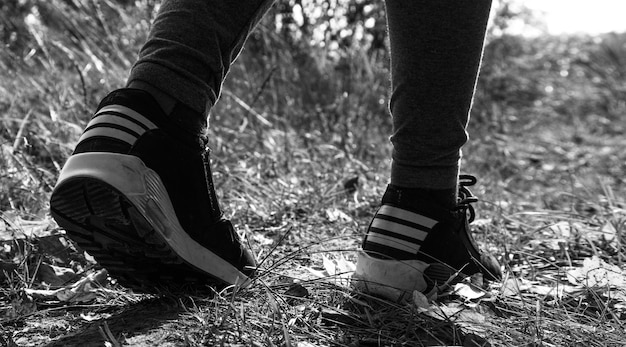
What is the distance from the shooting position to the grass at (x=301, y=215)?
4.75 ft

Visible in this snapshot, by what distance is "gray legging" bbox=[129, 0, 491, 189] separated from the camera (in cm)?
139

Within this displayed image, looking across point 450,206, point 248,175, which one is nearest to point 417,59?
point 450,206

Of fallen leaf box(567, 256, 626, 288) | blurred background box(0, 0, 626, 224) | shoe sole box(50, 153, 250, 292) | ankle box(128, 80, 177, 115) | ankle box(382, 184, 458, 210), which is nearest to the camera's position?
shoe sole box(50, 153, 250, 292)

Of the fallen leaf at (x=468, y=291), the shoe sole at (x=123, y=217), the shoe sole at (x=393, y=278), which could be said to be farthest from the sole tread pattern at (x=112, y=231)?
the fallen leaf at (x=468, y=291)

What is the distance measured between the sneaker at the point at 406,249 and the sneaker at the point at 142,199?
0.32 meters

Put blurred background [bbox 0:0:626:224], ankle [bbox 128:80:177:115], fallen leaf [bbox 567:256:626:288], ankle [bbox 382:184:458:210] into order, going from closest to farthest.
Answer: ankle [bbox 128:80:177:115]
ankle [bbox 382:184:458:210]
fallen leaf [bbox 567:256:626:288]
blurred background [bbox 0:0:626:224]

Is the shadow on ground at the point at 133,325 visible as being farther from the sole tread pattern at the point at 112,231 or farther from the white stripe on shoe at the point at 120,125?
the white stripe on shoe at the point at 120,125

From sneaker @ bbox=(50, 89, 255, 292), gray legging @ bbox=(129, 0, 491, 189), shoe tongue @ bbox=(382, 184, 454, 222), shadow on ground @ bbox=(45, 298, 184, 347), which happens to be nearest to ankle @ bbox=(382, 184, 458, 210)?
shoe tongue @ bbox=(382, 184, 454, 222)

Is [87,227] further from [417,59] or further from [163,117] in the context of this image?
[417,59]

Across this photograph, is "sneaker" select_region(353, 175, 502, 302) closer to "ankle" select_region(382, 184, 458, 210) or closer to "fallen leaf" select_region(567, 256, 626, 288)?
"ankle" select_region(382, 184, 458, 210)

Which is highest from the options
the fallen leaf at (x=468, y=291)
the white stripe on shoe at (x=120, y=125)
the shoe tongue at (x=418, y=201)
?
the white stripe on shoe at (x=120, y=125)

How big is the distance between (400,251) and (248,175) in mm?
1155

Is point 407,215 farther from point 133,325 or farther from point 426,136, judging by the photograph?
point 133,325

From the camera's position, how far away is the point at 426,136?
4.99 feet
